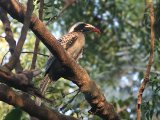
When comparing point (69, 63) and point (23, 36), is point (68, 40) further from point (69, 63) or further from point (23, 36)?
point (23, 36)

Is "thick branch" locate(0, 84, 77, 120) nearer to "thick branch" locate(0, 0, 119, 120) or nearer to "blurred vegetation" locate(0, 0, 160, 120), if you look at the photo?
"thick branch" locate(0, 0, 119, 120)

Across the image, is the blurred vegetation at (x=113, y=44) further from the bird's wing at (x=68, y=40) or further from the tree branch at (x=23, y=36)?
the tree branch at (x=23, y=36)

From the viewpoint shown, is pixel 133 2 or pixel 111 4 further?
pixel 133 2

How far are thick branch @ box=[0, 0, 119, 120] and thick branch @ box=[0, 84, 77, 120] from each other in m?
0.38

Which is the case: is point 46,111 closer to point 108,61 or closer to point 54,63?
point 54,63

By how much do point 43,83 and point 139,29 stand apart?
4219mm

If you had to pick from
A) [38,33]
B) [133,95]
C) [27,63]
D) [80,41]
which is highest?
[38,33]

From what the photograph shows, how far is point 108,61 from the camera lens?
33.0 feet

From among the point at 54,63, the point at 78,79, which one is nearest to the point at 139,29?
the point at 54,63

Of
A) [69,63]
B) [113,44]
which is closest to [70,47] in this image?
[69,63]

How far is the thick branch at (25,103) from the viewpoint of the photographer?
3.16 meters

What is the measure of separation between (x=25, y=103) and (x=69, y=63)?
1.97 feet

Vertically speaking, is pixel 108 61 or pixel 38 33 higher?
pixel 38 33

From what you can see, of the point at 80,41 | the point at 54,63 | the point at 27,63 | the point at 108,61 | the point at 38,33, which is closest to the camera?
the point at 38,33
